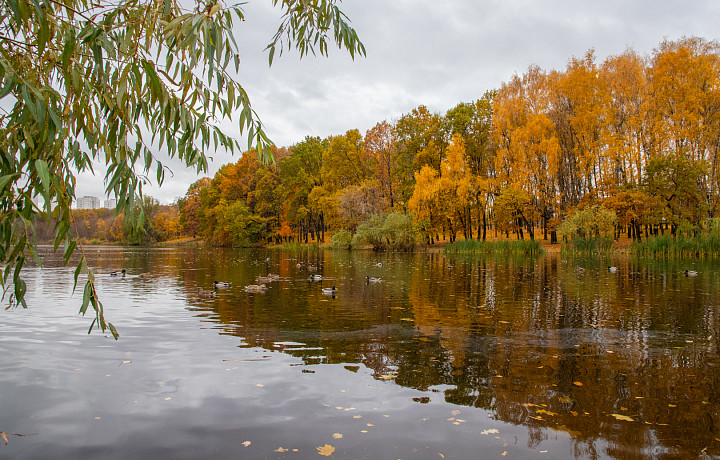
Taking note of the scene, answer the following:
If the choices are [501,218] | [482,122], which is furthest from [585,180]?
[482,122]

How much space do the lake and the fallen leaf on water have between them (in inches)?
0.7

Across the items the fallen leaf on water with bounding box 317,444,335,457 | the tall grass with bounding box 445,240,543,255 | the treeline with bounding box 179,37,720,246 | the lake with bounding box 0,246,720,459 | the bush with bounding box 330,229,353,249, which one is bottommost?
the fallen leaf on water with bounding box 317,444,335,457

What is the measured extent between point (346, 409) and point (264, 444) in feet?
3.26

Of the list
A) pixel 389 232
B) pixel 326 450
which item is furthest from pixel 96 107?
pixel 389 232

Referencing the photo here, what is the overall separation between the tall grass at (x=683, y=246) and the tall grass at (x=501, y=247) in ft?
23.1

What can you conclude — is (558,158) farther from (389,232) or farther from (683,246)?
(389,232)

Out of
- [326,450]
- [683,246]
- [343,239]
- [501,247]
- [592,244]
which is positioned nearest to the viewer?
[326,450]

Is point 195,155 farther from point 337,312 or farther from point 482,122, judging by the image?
point 482,122

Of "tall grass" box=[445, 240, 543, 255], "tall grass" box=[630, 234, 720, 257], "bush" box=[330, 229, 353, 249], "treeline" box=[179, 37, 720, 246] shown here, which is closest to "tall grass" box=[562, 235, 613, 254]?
"treeline" box=[179, 37, 720, 246]

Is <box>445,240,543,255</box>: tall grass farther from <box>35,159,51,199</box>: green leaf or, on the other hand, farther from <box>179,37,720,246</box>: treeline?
<box>35,159,51,199</box>: green leaf

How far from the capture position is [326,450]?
3.73m

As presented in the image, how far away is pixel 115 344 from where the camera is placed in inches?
287

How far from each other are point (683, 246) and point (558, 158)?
13333 millimetres

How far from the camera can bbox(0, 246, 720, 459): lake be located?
12.7 feet
